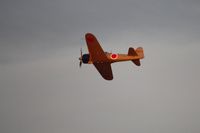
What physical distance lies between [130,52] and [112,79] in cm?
586

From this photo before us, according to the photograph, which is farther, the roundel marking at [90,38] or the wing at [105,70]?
the wing at [105,70]

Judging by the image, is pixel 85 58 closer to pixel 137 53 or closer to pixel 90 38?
pixel 90 38

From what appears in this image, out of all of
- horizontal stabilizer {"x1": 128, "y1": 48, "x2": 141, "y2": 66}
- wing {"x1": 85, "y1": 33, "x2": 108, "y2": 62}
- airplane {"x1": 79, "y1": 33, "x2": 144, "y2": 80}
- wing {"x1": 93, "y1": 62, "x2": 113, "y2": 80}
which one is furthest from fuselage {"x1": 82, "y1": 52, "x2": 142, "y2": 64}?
wing {"x1": 93, "y1": 62, "x2": 113, "y2": 80}

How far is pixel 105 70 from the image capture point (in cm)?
5103

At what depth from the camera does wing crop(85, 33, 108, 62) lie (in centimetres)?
4662

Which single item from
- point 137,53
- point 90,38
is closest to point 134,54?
point 137,53

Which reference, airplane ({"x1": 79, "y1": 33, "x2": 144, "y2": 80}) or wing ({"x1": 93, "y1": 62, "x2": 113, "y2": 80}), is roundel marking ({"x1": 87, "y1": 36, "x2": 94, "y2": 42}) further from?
wing ({"x1": 93, "y1": 62, "x2": 113, "y2": 80})

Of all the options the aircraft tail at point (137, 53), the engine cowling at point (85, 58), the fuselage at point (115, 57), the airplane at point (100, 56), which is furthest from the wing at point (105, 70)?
the aircraft tail at point (137, 53)

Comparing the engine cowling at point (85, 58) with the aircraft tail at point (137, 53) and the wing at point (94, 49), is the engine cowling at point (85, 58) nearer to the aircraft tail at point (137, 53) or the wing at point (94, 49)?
the wing at point (94, 49)

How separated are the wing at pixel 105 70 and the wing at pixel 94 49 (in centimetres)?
145

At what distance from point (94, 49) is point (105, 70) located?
4825 mm

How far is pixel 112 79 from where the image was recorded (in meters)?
52.1

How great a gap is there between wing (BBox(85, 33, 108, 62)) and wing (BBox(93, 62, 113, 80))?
57.0 inches

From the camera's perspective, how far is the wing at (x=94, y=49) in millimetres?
46625
